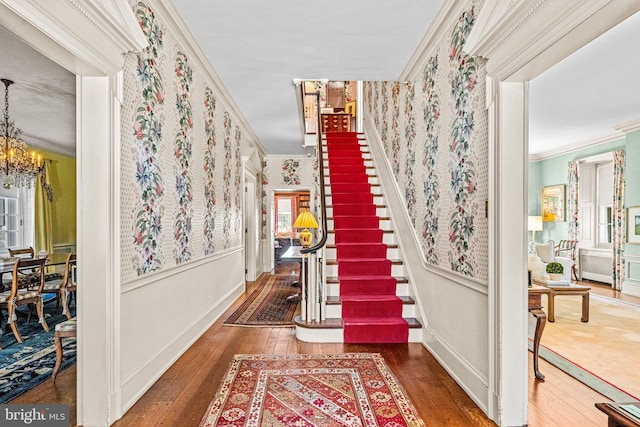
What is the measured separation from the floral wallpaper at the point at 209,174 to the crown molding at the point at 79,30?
1.62 meters

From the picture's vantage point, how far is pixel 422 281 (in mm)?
3613

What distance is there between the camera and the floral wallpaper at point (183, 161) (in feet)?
9.96

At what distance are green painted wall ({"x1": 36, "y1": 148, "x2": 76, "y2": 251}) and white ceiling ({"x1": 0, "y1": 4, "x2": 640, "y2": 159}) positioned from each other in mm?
1239

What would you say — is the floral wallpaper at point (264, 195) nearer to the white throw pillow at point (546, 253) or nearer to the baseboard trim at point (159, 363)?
the baseboard trim at point (159, 363)

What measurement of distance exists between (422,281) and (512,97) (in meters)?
2.03

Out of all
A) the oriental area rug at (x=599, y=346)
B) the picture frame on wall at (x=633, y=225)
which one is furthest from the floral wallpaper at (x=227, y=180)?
the picture frame on wall at (x=633, y=225)

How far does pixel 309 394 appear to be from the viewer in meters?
2.40

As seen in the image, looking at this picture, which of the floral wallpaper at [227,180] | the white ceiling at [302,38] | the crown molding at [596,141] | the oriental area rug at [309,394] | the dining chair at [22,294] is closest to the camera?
the oriental area rug at [309,394]

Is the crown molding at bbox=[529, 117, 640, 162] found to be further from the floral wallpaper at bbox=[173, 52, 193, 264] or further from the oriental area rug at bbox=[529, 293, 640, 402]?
the floral wallpaper at bbox=[173, 52, 193, 264]

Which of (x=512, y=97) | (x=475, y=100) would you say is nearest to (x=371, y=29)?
(x=475, y=100)

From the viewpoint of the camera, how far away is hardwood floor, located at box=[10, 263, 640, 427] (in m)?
2.15

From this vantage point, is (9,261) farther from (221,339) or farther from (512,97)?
(512,97)

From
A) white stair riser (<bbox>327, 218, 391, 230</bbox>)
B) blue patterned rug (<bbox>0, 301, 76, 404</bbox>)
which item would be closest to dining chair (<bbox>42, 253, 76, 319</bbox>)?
blue patterned rug (<bbox>0, 301, 76, 404</bbox>)

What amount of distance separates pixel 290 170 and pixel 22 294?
545 centimetres
